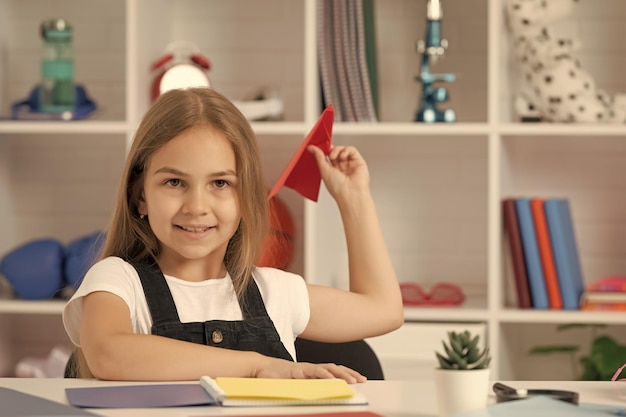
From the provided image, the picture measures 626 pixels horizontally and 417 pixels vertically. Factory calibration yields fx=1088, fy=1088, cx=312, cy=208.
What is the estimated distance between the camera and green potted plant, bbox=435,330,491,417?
117cm

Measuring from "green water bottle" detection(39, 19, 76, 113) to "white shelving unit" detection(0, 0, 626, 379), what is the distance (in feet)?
0.64

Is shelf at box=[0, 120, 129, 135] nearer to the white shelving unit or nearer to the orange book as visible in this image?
the white shelving unit

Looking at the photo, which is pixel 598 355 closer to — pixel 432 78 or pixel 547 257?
pixel 547 257

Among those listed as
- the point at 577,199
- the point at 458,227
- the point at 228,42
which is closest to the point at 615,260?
the point at 577,199

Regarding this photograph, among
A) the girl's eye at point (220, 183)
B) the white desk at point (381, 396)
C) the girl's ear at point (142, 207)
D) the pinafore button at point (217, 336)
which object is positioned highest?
the girl's eye at point (220, 183)

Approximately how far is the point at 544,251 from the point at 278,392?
1760 millimetres

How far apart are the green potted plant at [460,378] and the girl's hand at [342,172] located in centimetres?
71

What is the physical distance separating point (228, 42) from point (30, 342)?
1.12 m

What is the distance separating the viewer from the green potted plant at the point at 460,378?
46.0 inches

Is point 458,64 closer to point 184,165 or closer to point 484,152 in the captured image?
point 484,152

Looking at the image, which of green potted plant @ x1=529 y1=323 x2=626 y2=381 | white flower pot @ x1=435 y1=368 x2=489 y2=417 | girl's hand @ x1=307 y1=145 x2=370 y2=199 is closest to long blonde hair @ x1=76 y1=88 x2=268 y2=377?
girl's hand @ x1=307 y1=145 x2=370 y2=199

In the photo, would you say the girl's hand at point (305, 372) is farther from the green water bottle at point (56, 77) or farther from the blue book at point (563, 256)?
the green water bottle at point (56, 77)

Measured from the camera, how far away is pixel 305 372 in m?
1.39

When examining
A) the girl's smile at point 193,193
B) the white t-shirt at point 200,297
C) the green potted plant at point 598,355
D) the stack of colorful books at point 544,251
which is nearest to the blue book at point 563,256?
the stack of colorful books at point 544,251
